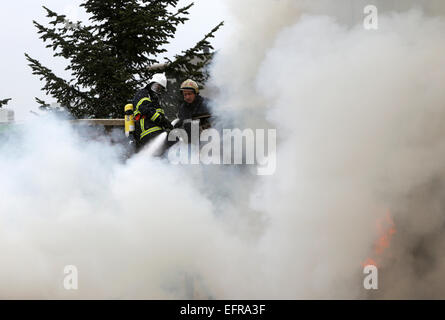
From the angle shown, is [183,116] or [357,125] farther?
[183,116]

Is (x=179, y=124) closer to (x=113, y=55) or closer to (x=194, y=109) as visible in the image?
(x=194, y=109)

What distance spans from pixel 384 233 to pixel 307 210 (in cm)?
73

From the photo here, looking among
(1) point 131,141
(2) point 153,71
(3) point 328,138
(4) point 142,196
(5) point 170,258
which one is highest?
(2) point 153,71

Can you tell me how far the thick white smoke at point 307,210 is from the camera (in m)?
5.79

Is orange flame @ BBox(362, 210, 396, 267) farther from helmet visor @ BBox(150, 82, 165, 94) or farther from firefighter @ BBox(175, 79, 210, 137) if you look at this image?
helmet visor @ BBox(150, 82, 165, 94)

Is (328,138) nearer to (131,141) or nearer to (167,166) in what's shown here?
(167,166)

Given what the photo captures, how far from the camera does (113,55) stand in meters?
12.5

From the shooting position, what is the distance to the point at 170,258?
19.7ft

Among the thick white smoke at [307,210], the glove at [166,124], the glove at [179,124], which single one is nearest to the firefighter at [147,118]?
the glove at [166,124]

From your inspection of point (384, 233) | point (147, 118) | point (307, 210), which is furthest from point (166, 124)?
point (384, 233)

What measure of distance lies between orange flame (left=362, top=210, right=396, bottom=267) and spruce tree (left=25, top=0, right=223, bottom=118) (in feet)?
21.1

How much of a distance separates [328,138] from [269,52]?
1.28 meters
